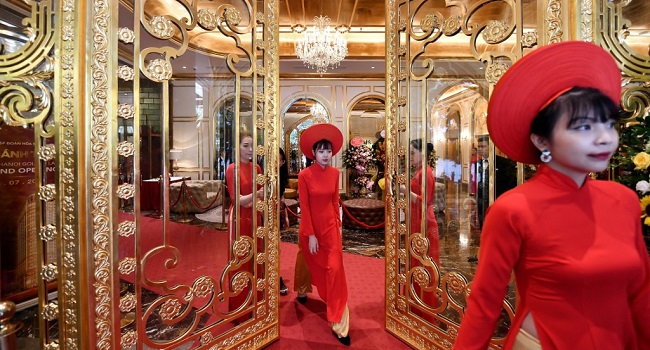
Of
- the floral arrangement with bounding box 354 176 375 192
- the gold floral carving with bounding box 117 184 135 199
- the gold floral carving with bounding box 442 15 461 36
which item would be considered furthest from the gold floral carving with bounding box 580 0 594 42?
the floral arrangement with bounding box 354 176 375 192

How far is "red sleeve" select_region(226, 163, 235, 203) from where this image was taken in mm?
2406

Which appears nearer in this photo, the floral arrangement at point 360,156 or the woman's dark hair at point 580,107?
the woman's dark hair at point 580,107

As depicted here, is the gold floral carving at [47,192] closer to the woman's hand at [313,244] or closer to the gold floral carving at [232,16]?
the gold floral carving at [232,16]

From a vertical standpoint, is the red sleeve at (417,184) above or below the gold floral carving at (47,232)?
above

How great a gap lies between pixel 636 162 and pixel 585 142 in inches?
45.3

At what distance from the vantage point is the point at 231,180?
242 cm

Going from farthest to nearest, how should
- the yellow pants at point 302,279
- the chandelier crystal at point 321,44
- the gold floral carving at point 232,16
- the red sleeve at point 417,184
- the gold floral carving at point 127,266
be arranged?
the chandelier crystal at point 321,44 < the yellow pants at point 302,279 < the red sleeve at point 417,184 < the gold floral carving at point 232,16 < the gold floral carving at point 127,266

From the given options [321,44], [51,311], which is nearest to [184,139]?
[51,311]

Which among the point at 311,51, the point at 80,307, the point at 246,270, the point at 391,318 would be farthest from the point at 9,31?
the point at 311,51

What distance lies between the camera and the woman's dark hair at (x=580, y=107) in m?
0.93

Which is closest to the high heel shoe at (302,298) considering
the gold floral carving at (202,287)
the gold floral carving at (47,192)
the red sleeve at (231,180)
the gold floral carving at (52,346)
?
the gold floral carving at (202,287)

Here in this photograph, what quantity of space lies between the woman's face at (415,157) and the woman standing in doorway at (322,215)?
708 mm

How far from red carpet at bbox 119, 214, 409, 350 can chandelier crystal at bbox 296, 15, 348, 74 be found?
162 inches

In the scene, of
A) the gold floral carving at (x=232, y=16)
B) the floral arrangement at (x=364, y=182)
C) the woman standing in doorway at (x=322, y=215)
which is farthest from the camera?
the floral arrangement at (x=364, y=182)
